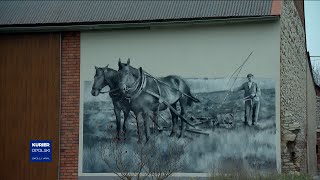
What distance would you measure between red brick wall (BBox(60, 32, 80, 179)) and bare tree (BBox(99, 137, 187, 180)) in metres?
0.95

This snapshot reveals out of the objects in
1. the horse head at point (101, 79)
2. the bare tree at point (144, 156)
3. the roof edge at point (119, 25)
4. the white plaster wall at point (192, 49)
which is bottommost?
the bare tree at point (144, 156)

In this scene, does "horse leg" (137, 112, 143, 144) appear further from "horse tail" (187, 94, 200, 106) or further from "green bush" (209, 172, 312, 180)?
"green bush" (209, 172, 312, 180)

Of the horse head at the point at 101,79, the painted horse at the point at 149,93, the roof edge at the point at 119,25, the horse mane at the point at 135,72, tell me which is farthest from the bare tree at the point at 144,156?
the roof edge at the point at 119,25

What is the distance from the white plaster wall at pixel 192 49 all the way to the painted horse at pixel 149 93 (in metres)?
0.24

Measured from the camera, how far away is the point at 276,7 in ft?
52.1

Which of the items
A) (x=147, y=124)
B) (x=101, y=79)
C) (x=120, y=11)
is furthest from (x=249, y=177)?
(x=120, y=11)

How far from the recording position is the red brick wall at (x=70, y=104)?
56.2 ft

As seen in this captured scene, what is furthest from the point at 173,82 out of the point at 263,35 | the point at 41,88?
the point at 41,88

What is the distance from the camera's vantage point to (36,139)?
17422 millimetres

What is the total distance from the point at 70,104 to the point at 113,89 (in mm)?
1400

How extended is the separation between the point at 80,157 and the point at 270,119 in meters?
5.75

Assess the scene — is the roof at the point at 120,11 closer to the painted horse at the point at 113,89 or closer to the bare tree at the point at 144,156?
the painted horse at the point at 113,89

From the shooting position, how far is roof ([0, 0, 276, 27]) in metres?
16.2

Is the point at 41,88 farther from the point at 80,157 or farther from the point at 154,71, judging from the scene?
the point at 154,71
